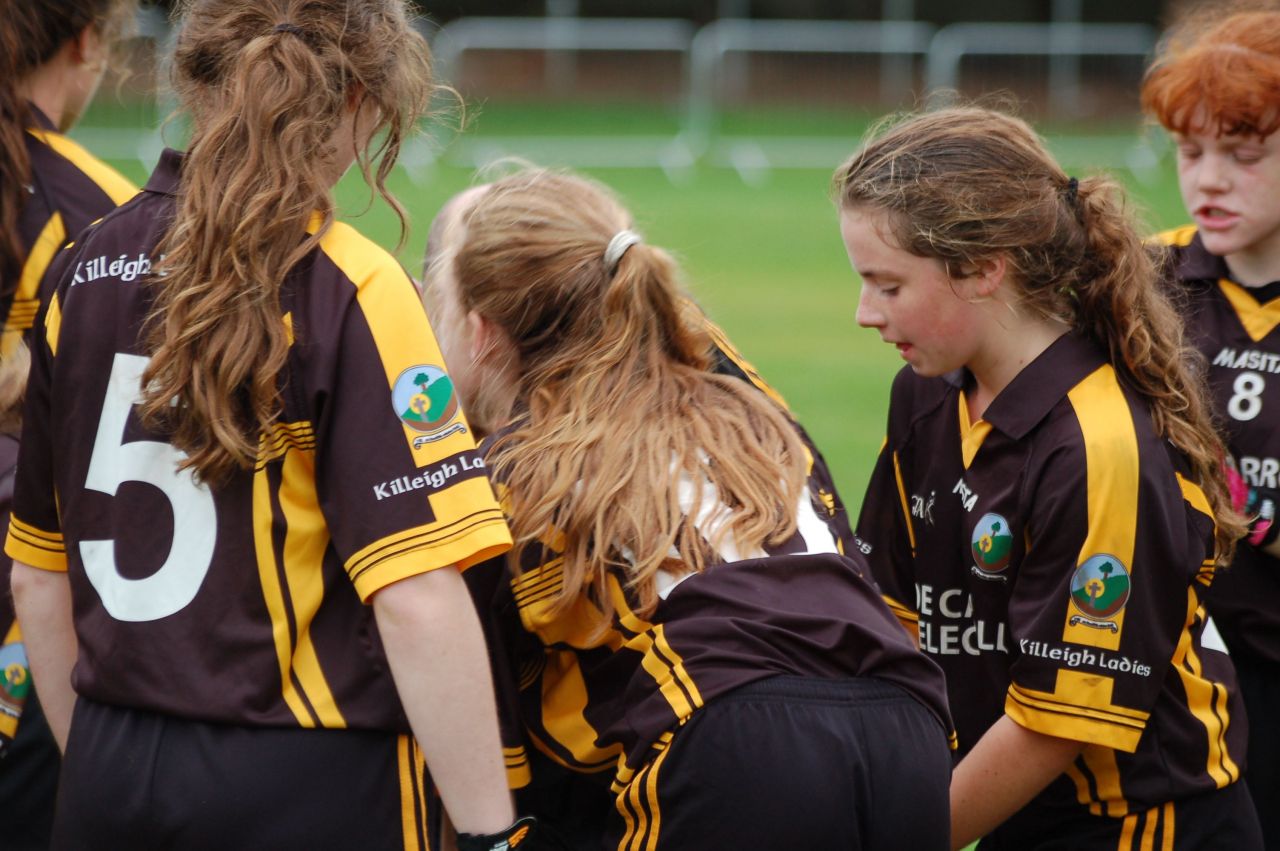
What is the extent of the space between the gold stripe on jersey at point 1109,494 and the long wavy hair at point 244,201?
1.20 meters

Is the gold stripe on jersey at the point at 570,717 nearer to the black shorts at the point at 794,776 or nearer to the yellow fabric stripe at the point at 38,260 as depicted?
the black shorts at the point at 794,776

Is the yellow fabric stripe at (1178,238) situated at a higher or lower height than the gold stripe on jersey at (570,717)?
higher

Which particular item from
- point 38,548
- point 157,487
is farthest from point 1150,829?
point 38,548

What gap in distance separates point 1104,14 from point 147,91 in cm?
2117

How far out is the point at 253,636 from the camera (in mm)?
2100

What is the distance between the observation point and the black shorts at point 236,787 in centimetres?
211

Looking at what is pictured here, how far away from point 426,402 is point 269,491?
0.84 ft

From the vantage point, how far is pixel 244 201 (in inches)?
80.7

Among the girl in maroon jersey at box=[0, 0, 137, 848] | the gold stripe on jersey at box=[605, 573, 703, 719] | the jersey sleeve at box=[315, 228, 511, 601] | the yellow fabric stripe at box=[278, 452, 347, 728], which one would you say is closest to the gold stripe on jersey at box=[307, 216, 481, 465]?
the jersey sleeve at box=[315, 228, 511, 601]

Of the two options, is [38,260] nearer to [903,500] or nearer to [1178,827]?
[903,500]

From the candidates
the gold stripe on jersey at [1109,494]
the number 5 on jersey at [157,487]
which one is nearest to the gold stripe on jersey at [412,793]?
the number 5 on jersey at [157,487]

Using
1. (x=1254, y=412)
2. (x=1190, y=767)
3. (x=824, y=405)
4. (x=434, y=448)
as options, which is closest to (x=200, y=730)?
(x=434, y=448)

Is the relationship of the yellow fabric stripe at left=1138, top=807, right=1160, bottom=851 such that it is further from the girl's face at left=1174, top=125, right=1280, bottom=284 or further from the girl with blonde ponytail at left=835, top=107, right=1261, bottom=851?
the girl's face at left=1174, top=125, right=1280, bottom=284

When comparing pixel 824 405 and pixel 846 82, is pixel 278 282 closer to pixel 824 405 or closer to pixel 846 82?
pixel 824 405
